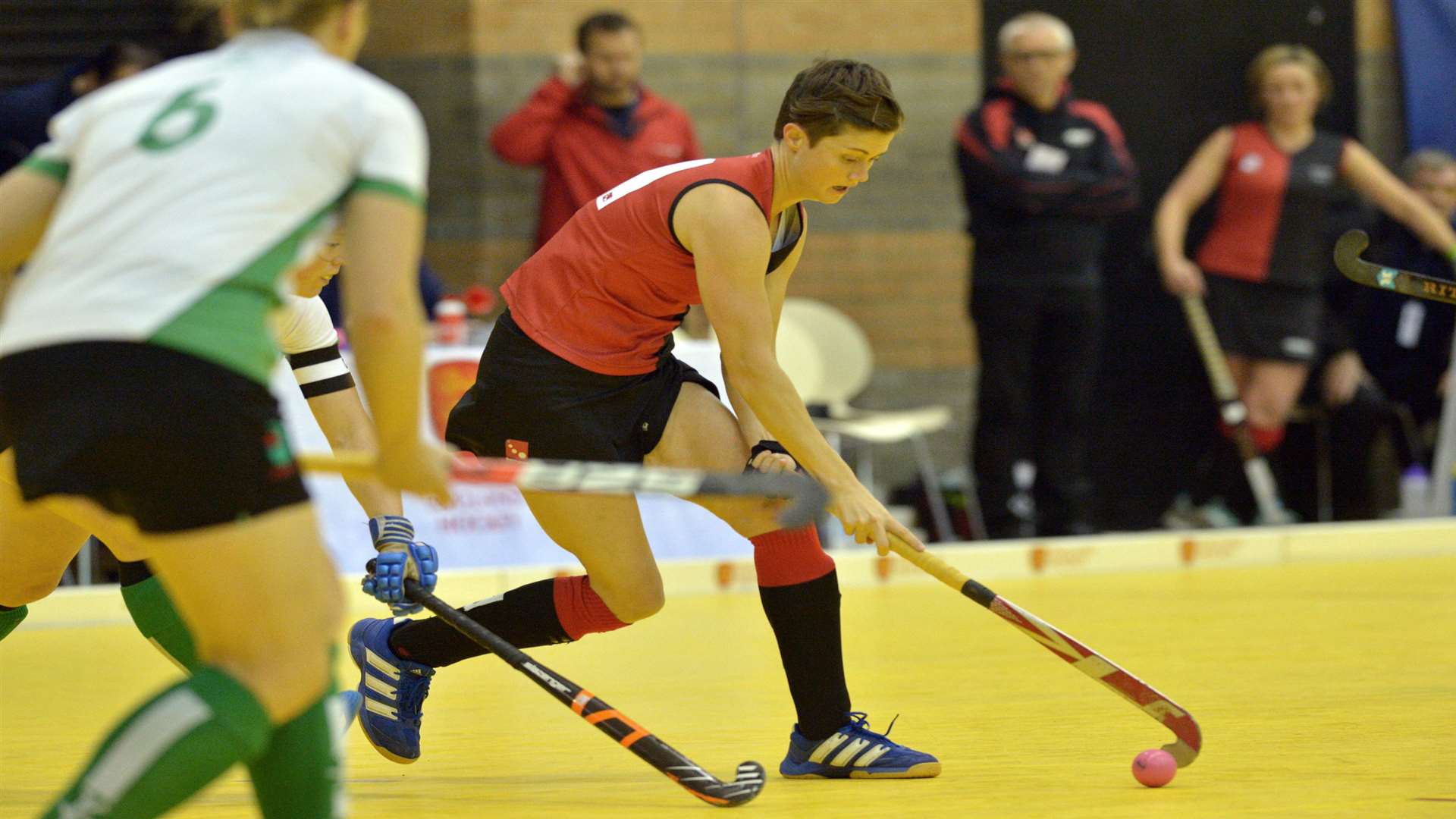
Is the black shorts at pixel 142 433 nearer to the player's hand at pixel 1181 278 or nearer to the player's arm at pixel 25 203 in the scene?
the player's arm at pixel 25 203

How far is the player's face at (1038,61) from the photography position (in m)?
6.59

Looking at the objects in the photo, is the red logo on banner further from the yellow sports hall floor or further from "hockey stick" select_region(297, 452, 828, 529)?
"hockey stick" select_region(297, 452, 828, 529)

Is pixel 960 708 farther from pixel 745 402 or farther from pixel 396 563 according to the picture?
pixel 396 563

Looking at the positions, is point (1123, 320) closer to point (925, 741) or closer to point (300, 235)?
A: point (925, 741)

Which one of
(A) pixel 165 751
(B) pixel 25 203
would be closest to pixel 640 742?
(A) pixel 165 751

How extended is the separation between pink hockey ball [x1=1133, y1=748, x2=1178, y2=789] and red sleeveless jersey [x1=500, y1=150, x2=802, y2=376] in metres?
1.06

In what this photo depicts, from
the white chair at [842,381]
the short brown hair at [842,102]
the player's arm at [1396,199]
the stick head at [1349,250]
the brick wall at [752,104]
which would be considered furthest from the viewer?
the brick wall at [752,104]

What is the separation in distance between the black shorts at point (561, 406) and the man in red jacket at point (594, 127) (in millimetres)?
3302

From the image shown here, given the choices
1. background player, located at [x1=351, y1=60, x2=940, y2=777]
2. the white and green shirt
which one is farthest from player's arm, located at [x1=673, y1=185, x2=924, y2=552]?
the white and green shirt

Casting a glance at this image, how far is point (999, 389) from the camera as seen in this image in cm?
664

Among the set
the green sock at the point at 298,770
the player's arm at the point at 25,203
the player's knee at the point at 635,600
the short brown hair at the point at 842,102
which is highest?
the player's arm at the point at 25,203

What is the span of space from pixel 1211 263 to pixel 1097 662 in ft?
14.3

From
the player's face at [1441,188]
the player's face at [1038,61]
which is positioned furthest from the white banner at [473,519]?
the player's face at [1441,188]

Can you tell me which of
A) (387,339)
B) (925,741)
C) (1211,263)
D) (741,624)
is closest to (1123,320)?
(1211,263)
